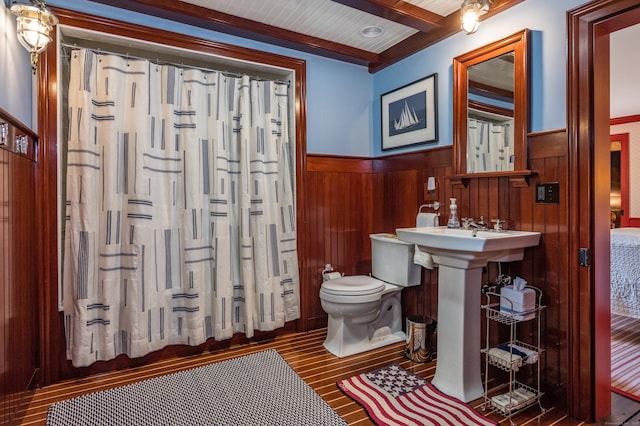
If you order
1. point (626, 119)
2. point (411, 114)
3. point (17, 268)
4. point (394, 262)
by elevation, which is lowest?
point (394, 262)

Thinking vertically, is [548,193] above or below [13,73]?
below

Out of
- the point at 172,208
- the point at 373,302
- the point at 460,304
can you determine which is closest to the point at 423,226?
the point at 373,302

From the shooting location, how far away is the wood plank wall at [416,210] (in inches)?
75.5

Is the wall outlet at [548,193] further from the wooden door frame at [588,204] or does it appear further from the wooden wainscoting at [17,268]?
the wooden wainscoting at [17,268]

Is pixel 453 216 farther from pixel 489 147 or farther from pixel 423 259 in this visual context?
pixel 489 147

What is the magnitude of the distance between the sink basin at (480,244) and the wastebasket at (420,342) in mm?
691

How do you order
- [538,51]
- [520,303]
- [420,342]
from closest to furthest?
1. [520,303]
2. [538,51]
3. [420,342]

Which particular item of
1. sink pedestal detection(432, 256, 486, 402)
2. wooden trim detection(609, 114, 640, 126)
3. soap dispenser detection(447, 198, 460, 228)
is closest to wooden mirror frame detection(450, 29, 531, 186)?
soap dispenser detection(447, 198, 460, 228)

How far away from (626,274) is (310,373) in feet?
10.1

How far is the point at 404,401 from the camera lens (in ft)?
6.40

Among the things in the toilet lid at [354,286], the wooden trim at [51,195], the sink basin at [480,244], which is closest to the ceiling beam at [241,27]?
the wooden trim at [51,195]

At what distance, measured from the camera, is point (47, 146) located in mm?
2117

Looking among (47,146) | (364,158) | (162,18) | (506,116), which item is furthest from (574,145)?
(47,146)

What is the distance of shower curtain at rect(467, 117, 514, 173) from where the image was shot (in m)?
2.14
